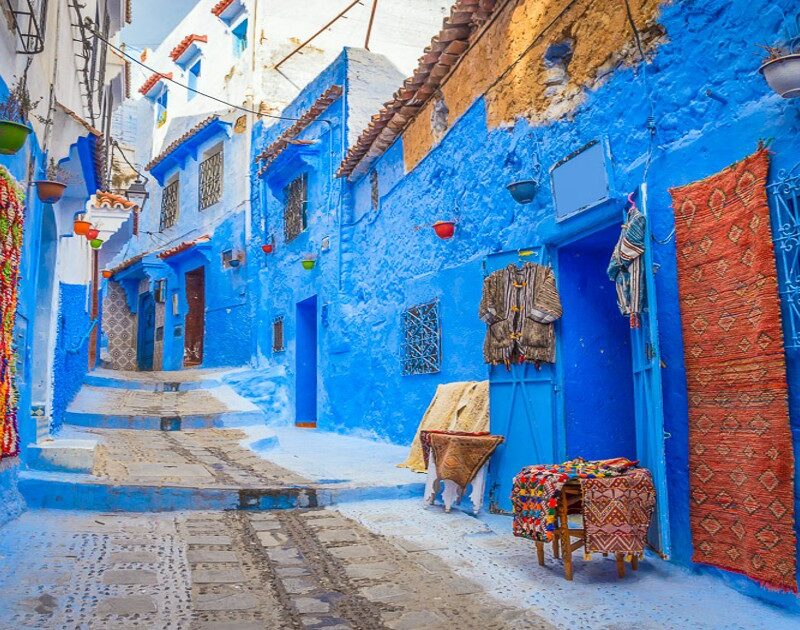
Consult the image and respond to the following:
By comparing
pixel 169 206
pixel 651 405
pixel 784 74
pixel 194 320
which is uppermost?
pixel 169 206

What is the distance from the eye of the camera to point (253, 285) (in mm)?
16016

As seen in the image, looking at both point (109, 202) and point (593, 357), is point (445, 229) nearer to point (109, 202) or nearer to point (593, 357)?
point (593, 357)

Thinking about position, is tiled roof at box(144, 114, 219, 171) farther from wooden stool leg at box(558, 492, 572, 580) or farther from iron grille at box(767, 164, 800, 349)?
iron grille at box(767, 164, 800, 349)

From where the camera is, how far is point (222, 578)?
4273 millimetres

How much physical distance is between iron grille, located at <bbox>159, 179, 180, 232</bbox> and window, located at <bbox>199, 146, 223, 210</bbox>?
6.13ft

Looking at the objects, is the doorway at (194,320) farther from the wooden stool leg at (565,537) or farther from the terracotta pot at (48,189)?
the wooden stool leg at (565,537)

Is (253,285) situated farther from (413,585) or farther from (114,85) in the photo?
(413,585)

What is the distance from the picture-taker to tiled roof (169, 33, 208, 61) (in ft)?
63.9

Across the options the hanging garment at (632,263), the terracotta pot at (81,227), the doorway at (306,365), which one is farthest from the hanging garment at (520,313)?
the doorway at (306,365)

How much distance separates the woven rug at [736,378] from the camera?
367 centimetres

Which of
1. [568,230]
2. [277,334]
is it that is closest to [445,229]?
[568,230]

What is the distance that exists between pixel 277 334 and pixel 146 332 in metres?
8.25

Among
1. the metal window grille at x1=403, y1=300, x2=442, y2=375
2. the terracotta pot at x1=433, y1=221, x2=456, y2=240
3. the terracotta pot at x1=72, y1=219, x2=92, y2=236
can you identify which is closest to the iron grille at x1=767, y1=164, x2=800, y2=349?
the terracotta pot at x1=433, y1=221, x2=456, y2=240

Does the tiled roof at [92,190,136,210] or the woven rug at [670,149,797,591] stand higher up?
the tiled roof at [92,190,136,210]
